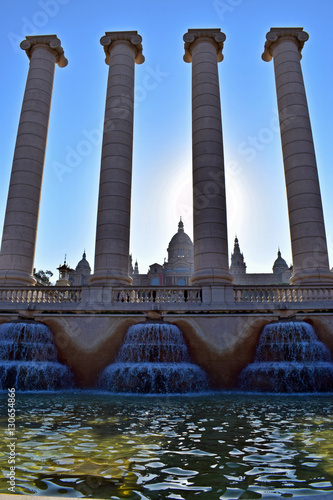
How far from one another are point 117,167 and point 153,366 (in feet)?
54.1

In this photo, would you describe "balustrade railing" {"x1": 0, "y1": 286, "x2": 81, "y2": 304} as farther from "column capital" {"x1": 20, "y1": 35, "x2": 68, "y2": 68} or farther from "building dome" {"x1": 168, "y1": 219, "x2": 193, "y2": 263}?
"building dome" {"x1": 168, "y1": 219, "x2": 193, "y2": 263}

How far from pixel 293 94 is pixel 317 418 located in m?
27.4

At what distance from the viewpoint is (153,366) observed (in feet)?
58.5

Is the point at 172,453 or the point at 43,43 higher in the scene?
the point at 43,43

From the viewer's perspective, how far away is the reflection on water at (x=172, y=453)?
4.97 meters

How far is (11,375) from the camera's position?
1798 centimetres

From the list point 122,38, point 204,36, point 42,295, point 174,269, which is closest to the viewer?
point 42,295

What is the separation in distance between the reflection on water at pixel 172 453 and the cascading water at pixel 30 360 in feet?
23.7

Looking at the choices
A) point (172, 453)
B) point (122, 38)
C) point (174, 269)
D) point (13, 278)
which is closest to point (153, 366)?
point (172, 453)

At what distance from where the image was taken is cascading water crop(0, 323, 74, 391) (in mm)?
18109

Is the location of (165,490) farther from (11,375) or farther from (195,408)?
(11,375)

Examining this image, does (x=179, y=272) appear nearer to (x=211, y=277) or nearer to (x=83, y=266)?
(x=83, y=266)

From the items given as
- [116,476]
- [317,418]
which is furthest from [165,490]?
[317,418]

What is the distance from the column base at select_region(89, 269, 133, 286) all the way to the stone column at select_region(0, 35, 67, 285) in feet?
17.5
